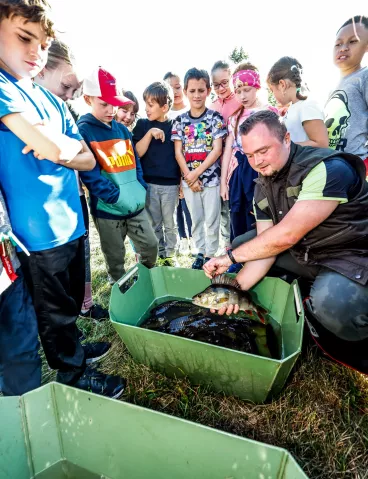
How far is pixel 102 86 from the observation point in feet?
8.70

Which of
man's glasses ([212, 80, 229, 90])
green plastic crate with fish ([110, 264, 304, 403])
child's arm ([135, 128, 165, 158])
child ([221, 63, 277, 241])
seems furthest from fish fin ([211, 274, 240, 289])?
man's glasses ([212, 80, 229, 90])

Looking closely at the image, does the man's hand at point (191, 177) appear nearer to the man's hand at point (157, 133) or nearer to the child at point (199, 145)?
the child at point (199, 145)

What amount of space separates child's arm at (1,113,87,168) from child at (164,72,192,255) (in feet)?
9.45

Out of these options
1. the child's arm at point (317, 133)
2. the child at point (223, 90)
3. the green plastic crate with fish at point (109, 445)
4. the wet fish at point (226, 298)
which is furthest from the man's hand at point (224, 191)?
the green plastic crate with fish at point (109, 445)

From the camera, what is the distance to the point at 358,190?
2154mm

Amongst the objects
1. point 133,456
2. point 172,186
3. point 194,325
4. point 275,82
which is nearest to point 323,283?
point 194,325

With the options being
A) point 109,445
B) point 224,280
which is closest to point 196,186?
point 224,280

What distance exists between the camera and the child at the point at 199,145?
12.0 feet

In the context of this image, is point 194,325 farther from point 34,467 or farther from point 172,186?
point 172,186

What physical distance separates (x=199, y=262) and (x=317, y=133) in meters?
2.09

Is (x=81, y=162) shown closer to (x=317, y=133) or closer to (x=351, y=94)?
(x=317, y=133)

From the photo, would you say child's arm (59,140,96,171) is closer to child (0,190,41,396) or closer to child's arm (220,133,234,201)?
child (0,190,41,396)

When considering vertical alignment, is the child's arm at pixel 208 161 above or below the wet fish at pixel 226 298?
above

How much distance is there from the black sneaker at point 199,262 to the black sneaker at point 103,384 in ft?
6.61
